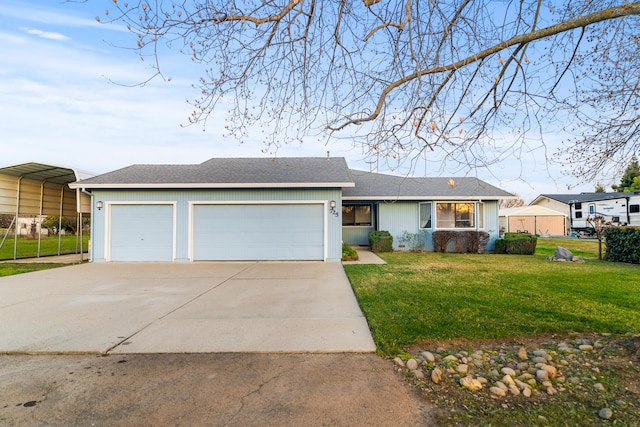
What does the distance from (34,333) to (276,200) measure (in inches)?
314

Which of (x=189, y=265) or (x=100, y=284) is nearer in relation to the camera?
(x=100, y=284)

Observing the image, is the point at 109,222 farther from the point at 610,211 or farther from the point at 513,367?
the point at 610,211

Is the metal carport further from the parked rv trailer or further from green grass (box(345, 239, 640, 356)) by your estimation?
the parked rv trailer

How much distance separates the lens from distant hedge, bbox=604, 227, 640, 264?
36.6 feet

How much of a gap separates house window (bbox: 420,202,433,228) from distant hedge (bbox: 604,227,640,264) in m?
6.33

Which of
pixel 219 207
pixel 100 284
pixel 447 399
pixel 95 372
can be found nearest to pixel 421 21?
pixel 447 399

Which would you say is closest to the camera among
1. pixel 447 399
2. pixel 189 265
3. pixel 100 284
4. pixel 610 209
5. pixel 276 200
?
pixel 447 399

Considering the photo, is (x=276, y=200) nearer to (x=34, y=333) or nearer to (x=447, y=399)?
(x=34, y=333)

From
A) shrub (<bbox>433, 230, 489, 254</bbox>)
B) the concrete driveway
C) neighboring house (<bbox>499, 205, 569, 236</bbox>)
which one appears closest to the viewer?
the concrete driveway

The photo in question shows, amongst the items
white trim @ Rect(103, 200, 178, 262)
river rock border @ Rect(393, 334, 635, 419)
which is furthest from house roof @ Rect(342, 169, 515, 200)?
river rock border @ Rect(393, 334, 635, 419)

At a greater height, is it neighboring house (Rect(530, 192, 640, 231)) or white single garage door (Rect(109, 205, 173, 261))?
neighboring house (Rect(530, 192, 640, 231))

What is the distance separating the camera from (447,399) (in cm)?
260

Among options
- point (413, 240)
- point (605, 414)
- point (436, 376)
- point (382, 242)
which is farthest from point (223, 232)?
point (605, 414)

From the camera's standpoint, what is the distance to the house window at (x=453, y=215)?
49.3 feet
